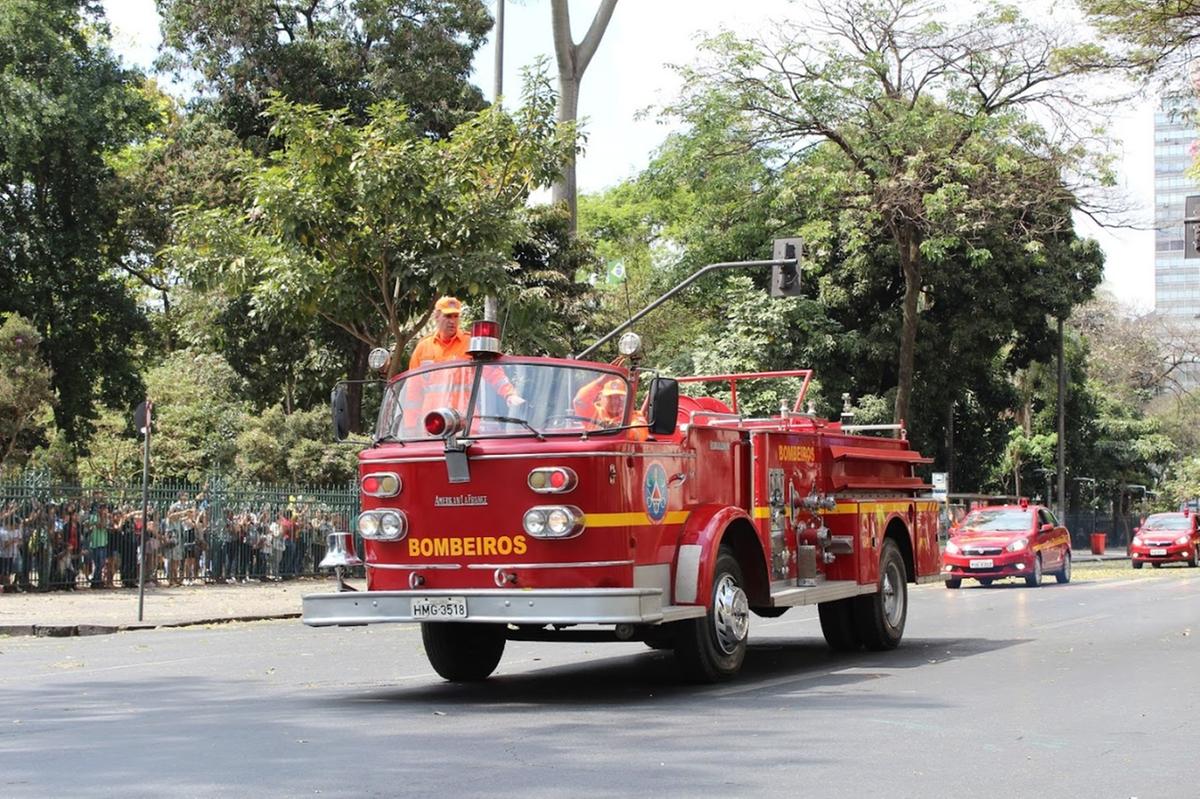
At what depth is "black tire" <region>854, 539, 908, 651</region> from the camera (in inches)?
556

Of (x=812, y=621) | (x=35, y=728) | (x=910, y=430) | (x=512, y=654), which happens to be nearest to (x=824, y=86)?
(x=910, y=430)

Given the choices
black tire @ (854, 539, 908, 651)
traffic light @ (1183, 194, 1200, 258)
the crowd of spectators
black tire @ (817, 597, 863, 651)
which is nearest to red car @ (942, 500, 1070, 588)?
traffic light @ (1183, 194, 1200, 258)

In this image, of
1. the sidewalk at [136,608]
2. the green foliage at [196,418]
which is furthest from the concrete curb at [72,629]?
the green foliage at [196,418]

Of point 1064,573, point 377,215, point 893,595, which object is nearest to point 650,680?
point 893,595

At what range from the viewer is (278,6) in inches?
1486

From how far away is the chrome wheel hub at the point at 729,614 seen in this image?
36.8 feet

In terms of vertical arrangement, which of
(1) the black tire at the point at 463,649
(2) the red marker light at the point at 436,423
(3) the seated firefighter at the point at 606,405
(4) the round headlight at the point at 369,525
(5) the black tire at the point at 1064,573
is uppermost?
(3) the seated firefighter at the point at 606,405

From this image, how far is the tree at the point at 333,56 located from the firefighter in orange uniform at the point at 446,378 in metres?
25.4

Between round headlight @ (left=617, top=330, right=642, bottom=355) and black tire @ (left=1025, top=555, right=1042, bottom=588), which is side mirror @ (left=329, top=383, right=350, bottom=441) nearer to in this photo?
round headlight @ (left=617, top=330, right=642, bottom=355)

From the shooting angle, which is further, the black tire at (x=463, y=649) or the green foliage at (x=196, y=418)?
the green foliage at (x=196, y=418)

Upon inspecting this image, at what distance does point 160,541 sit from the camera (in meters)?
27.2

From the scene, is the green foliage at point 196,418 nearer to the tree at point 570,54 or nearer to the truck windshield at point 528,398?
the tree at point 570,54

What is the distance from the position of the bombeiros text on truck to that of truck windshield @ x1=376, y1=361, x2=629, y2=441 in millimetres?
12

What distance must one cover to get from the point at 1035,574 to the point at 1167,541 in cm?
1312
